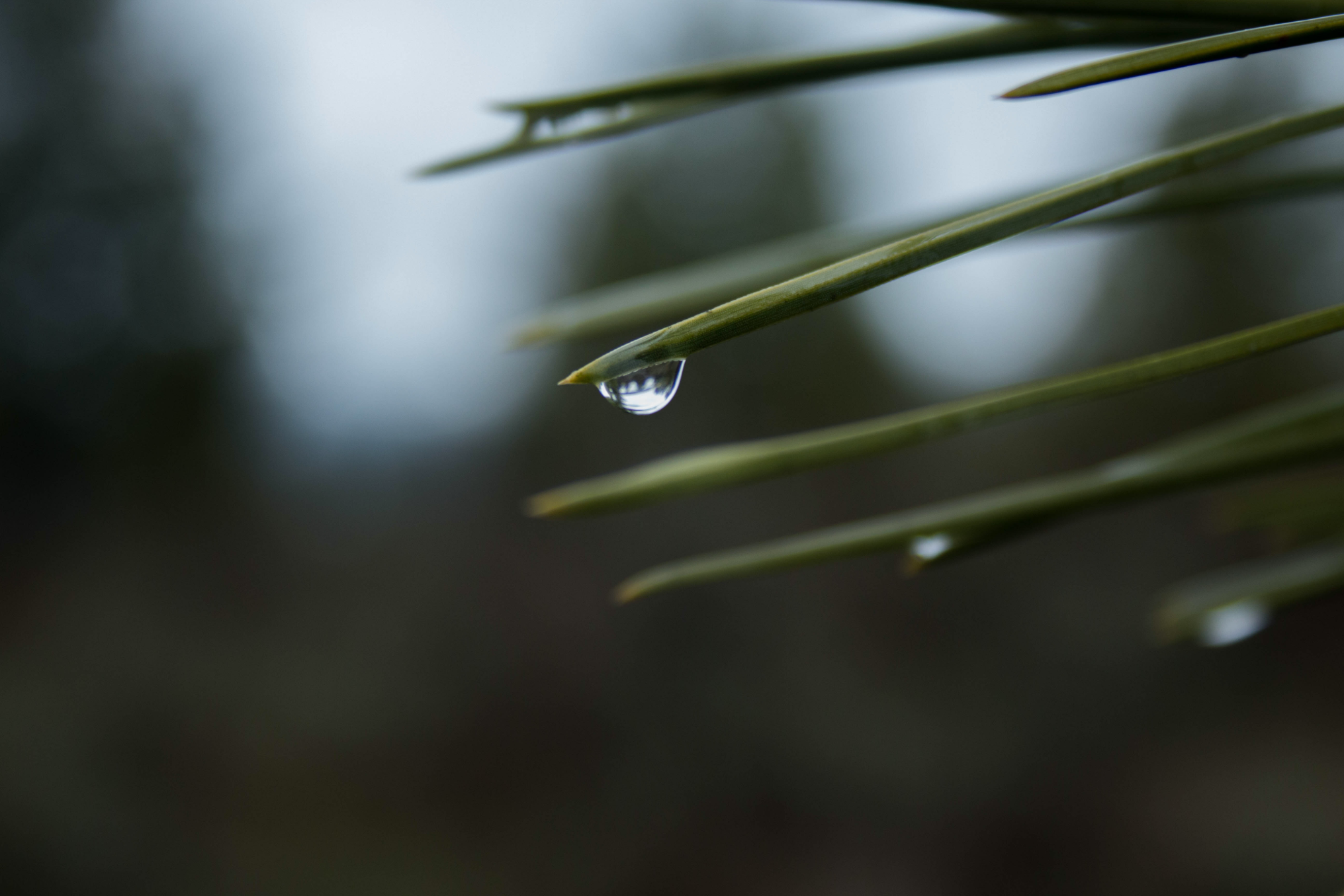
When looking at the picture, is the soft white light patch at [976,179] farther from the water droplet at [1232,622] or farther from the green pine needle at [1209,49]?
the green pine needle at [1209,49]

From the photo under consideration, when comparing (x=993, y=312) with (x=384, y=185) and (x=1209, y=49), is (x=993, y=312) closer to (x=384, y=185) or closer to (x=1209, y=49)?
(x=384, y=185)

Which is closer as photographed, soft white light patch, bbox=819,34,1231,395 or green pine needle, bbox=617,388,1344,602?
green pine needle, bbox=617,388,1344,602

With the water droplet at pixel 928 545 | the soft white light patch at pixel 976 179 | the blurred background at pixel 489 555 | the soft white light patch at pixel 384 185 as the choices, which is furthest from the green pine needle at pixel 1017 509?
the soft white light patch at pixel 384 185

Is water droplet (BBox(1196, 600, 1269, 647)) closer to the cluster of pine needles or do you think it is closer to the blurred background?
the cluster of pine needles

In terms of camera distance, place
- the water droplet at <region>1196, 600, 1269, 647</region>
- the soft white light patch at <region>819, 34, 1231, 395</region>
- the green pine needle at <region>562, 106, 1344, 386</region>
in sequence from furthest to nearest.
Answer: the soft white light patch at <region>819, 34, 1231, 395</region>
the water droplet at <region>1196, 600, 1269, 647</region>
the green pine needle at <region>562, 106, 1344, 386</region>

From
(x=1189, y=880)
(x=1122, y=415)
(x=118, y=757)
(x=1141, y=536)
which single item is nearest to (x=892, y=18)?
(x=1122, y=415)

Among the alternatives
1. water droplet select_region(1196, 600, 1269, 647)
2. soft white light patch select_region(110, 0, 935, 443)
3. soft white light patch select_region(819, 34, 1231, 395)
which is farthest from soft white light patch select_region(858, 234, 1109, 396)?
water droplet select_region(1196, 600, 1269, 647)

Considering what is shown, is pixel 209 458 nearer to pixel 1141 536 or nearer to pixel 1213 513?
pixel 1213 513
